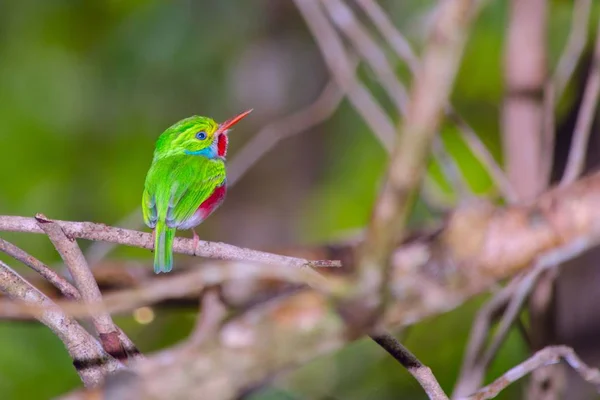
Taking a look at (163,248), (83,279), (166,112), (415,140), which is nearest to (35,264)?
(83,279)

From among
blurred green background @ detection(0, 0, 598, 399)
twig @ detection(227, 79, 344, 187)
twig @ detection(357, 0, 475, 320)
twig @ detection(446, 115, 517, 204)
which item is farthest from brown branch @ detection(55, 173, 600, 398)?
blurred green background @ detection(0, 0, 598, 399)

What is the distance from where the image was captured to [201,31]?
539 centimetres

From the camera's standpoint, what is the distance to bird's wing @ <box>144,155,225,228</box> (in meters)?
1.36

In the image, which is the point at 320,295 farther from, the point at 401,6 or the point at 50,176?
the point at 50,176

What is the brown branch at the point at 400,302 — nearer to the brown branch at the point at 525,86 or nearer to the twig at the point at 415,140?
the twig at the point at 415,140

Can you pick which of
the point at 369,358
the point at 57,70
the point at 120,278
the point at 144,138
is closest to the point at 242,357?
the point at 120,278

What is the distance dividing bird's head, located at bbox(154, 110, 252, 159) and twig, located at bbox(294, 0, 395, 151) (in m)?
0.86

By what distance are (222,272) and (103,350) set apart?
0.37 metres

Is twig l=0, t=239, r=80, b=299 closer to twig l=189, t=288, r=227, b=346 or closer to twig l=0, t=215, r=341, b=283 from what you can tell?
twig l=0, t=215, r=341, b=283

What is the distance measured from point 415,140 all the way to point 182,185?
707 mm

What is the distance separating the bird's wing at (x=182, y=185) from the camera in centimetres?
136

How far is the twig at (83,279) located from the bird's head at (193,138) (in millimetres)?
355

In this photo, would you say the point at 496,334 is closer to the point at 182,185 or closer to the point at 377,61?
the point at 377,61

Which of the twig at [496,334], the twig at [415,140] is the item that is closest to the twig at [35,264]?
the twig at [415,140]
